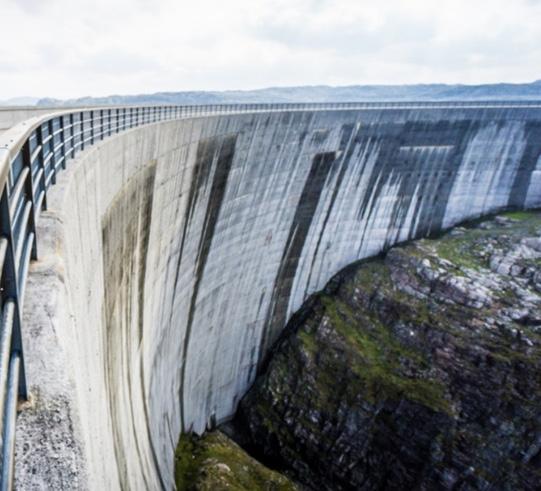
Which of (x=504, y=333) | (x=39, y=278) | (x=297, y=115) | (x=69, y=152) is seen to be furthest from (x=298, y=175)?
(x=39, y=278)

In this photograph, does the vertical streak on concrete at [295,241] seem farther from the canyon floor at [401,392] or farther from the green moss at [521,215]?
the green moss at [521,215]

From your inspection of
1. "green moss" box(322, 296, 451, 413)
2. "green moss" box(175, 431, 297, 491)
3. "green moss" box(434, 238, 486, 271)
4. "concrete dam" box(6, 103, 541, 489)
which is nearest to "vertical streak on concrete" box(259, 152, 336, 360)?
"concrete dam" box(6, 103, 541, 489)

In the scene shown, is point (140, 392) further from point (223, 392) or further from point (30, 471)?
point (223, 392)

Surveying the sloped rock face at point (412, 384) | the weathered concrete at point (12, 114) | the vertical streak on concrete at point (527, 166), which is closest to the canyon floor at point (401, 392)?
the sloped rock face at point (412, 384)

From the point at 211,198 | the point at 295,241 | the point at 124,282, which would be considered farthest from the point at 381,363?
the point at 124,282

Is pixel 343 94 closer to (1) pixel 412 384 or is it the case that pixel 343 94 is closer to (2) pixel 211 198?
(1) pixel 412 384
